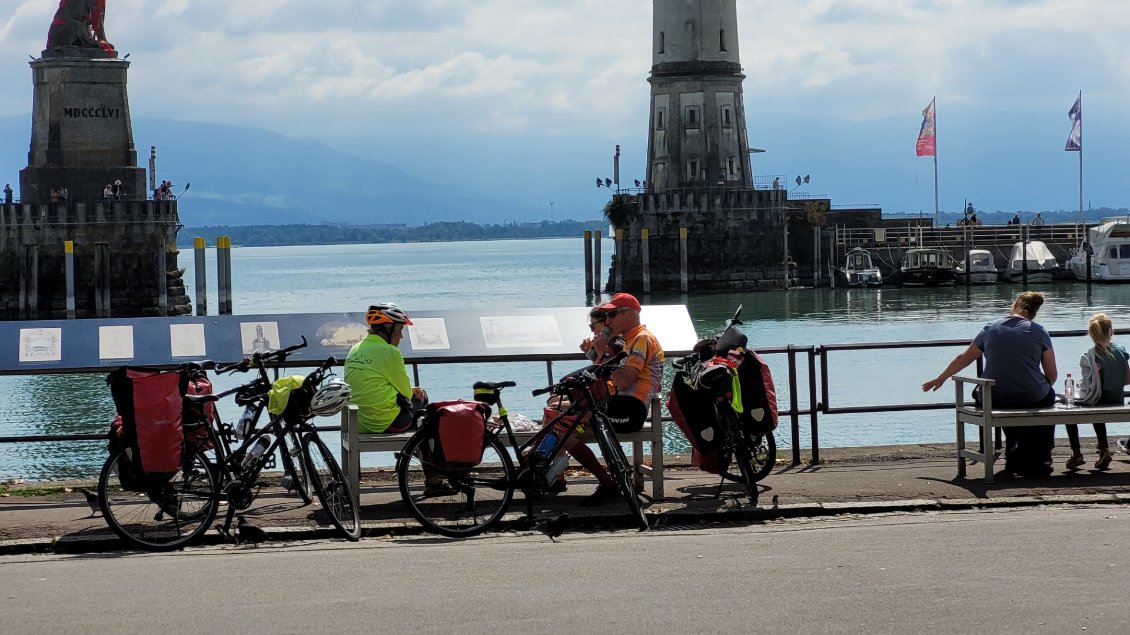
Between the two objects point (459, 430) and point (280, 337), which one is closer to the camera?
point (459, 430)

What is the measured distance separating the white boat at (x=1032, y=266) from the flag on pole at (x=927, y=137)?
7.90m

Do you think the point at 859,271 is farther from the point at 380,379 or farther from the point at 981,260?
the point at 380,379

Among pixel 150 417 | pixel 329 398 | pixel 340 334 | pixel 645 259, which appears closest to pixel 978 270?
pixel 645 259

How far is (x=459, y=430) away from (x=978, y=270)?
8126cm

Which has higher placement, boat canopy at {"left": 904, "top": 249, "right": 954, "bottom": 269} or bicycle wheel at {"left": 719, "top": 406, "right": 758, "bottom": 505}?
boat canopy at {"left": 904, "top": 249, "right": 954, "bottom": 269}

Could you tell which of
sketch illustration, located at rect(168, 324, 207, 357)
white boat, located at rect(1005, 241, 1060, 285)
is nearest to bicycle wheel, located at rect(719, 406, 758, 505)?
sketch illustration, located at rect(168, 324, 207, 357)

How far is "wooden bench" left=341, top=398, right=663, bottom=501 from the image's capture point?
10016 mm

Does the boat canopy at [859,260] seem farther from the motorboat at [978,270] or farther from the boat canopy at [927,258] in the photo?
the motorboat at [978,270]

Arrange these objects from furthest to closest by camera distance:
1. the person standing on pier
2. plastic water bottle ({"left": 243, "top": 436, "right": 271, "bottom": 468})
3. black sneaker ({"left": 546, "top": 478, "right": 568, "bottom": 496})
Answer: the person standing on pier, black sneaker ({"left": 546, "top": 478, "right": 568, "bottom": 496}), plastic water bottle ({"left": 243, "top": 436, "right": 271, "bottom": 468})

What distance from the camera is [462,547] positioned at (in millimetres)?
9055

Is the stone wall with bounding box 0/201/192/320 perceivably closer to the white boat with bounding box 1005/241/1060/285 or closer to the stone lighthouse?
the stone lighthouse

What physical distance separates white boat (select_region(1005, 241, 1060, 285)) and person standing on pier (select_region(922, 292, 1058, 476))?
3111 inches

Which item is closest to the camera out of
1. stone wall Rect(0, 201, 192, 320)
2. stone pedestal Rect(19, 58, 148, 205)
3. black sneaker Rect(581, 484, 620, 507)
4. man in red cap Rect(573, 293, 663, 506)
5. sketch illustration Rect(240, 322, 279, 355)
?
black sneaker Rect(581, 484, 620, 507)

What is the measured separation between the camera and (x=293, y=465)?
973 cm
